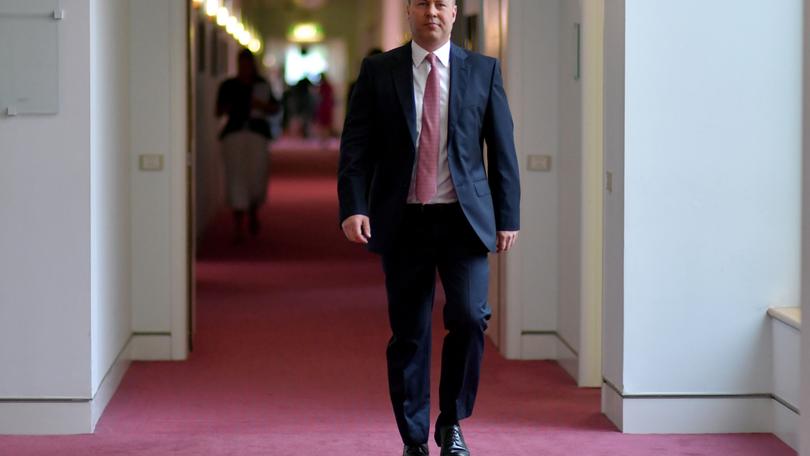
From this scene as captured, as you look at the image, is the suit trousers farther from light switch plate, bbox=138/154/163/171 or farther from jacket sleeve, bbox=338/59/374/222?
light switch plate, bbox=138/154/163/171

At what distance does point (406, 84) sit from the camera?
5074 millimetres

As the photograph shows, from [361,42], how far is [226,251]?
2813 cm

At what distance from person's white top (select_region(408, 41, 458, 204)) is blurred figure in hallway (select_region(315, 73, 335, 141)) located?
29205 mm

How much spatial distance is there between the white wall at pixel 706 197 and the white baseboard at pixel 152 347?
8.94 ft

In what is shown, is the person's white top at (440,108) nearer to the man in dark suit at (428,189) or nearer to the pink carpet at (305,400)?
the man in dark suit at (428,189)

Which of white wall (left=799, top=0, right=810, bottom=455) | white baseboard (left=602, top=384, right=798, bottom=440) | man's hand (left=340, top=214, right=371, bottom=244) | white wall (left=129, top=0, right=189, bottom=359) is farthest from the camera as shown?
white wall (left=129, top=0, right=189, bottom=359)

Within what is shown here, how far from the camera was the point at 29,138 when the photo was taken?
5828 millimetres

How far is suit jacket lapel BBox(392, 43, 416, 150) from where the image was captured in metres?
5.04

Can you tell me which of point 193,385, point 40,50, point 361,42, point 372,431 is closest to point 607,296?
point 372,431

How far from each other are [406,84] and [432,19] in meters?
0.23

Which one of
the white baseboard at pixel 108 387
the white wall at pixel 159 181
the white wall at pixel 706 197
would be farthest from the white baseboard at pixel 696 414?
the white wall at pixel 159 181

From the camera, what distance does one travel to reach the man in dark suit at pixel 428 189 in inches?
199

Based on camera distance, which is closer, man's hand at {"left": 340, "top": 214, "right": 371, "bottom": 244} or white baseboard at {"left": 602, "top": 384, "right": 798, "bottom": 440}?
man's hand at {"left": 340, "top": 214, "right": 371, "bottom": 244}

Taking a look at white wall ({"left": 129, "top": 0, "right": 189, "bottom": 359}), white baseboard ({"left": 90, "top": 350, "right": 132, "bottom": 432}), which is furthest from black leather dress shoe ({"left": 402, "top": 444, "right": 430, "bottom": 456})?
white wall ({"left": 129, "top": 0, "right": 189, "bottom": 359})
